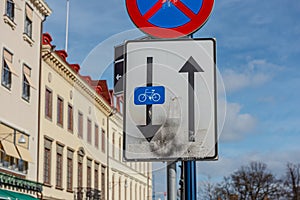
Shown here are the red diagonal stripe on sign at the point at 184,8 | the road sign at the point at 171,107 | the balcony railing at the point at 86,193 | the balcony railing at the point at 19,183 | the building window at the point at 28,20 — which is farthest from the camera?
the balcony railing at the point at 86,193

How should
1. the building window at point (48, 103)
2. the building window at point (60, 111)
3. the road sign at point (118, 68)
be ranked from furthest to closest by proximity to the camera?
the building window at point (60, 111)
the building window at point (48, 103)
the road sign at point (118, 68)

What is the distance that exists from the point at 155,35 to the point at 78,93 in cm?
68

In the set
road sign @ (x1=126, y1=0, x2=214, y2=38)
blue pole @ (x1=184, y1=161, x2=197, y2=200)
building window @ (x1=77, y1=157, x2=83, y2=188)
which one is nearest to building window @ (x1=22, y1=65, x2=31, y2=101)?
building window @ (x1=77, y1=157, x2=83, y2=188)

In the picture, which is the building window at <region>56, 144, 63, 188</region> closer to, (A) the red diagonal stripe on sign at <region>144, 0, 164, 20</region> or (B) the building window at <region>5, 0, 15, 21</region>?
(B) the building window at <region>5, 0, 15, 21</region>

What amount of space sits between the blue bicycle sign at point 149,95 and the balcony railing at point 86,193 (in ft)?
115

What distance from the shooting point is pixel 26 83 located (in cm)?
2922

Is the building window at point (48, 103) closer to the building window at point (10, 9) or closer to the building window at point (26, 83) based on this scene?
the building window at point (26, 83)

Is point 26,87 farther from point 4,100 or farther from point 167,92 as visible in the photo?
point 167,92

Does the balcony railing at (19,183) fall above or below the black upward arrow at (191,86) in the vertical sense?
above

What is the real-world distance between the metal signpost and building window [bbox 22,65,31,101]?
2657 cm

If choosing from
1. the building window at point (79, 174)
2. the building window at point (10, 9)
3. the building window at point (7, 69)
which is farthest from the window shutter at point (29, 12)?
the building window at point (79, 174)

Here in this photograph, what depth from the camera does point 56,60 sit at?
110 feet

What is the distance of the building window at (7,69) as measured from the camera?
86.4 ft

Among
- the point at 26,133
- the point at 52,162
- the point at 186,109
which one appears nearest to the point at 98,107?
the point at 186,109
